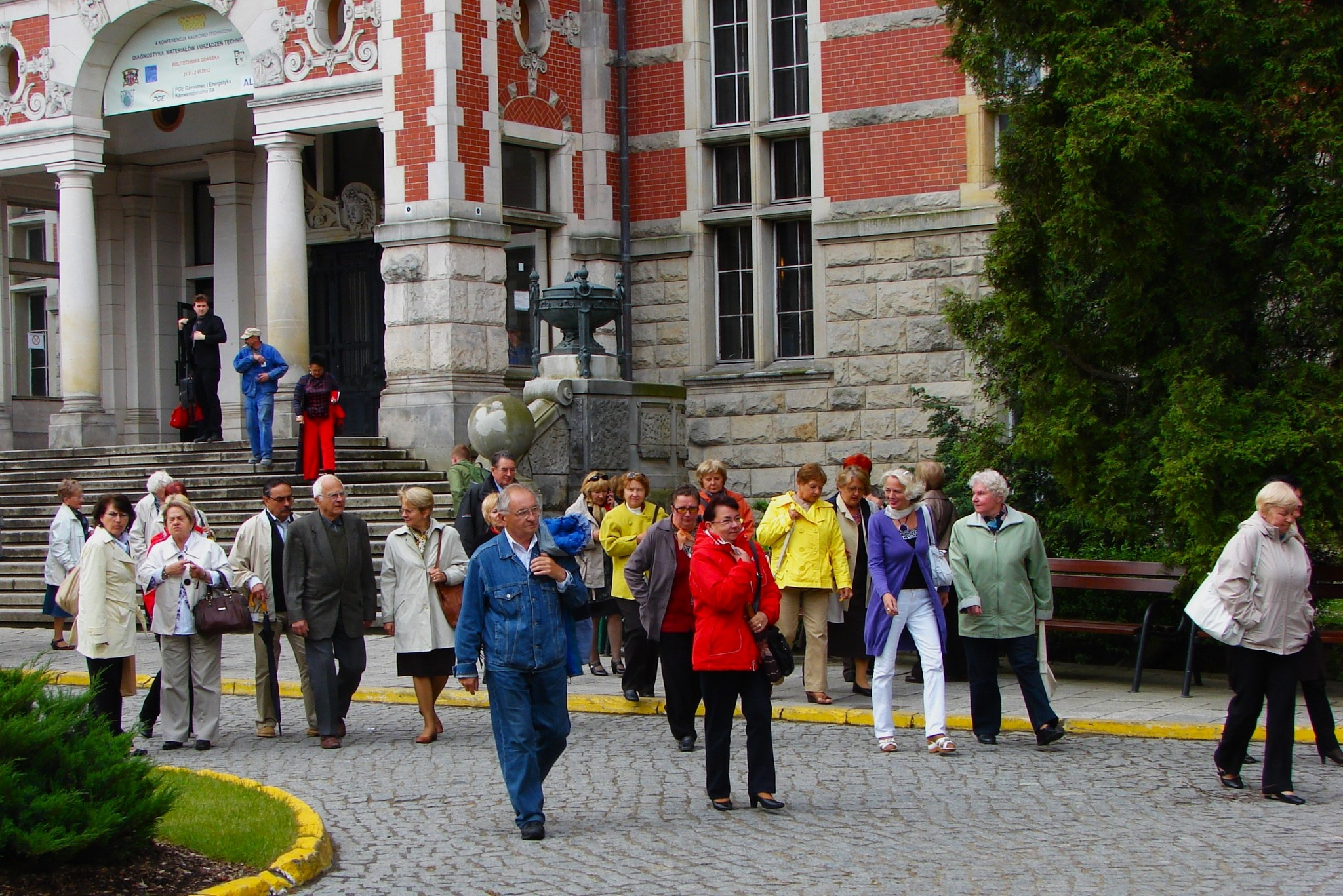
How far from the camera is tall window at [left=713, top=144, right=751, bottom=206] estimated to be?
2280 cm

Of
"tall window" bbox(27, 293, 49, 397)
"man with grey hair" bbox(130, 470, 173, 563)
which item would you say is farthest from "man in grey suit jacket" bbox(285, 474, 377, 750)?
"tall window" bbox(27, 293, 49, 397)

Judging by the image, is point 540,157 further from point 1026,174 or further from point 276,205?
point 1026,174

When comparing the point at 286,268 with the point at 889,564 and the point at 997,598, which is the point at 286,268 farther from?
the point at 997,598

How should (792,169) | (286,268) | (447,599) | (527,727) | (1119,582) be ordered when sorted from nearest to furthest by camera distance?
(527,727) < (447,599) < (1119,582) < (286,268) < (792,169)

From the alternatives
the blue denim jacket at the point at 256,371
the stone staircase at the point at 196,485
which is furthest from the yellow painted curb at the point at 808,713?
the blue denim jacket at the point at 256,371

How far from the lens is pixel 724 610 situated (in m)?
8.88

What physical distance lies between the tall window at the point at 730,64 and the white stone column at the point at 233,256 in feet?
25.2

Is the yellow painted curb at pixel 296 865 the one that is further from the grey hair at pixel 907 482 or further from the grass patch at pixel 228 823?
the grey hair at pixel 907 482

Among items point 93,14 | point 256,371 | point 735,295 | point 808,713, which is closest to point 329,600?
point 808,713

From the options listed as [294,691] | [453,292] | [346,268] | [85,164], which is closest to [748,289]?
[453,292]

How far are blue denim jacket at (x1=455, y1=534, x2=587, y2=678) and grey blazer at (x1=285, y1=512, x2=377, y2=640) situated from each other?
8.73 ft

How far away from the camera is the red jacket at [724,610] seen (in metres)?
8.84

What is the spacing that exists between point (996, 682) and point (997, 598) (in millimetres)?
556

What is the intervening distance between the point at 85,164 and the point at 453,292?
21.3 ft
